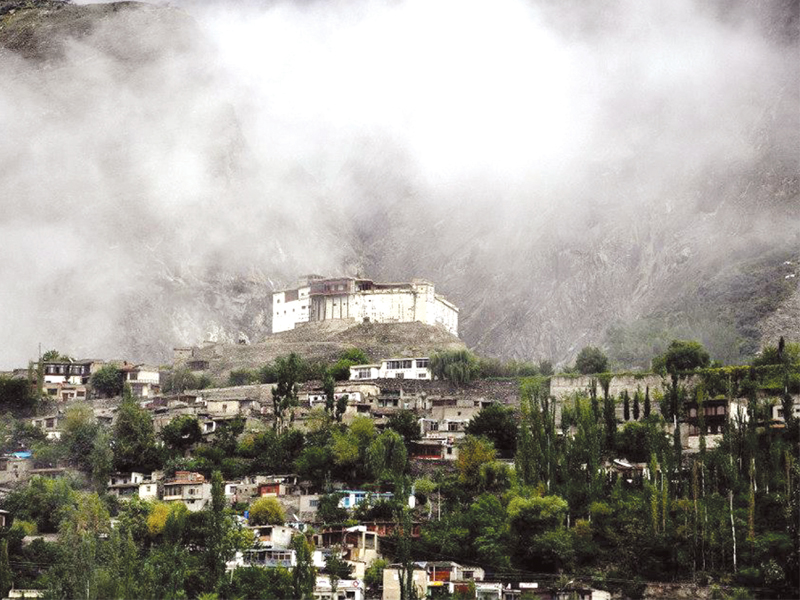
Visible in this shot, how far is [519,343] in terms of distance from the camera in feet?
379

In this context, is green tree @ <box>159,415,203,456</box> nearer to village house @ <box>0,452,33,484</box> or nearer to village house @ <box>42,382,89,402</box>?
village house @ <box>0,452,33,484</box>

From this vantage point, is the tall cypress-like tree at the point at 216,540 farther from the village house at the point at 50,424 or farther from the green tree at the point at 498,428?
the village house at the point at 50,424

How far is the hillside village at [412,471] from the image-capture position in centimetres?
5306

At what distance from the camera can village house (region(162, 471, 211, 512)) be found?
208 feet

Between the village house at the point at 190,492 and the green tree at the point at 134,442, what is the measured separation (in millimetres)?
3826

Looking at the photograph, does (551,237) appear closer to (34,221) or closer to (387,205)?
(387,205)

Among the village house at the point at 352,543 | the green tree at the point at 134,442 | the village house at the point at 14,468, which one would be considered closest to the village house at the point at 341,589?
the village house at the point at 352,543

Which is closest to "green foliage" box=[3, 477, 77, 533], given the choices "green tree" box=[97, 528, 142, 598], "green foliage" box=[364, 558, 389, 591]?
"green tree" box=[97, 528, 142, 598]

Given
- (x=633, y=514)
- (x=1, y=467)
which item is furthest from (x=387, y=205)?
(x=633, y=514)

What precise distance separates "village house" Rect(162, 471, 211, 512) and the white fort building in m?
32.1

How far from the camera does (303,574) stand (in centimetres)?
4978

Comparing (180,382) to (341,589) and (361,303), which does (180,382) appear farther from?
(341,589)

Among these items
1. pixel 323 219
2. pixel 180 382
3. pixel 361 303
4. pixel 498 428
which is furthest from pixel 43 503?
pixel 323 219

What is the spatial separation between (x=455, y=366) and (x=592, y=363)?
6956mm
